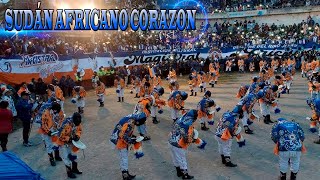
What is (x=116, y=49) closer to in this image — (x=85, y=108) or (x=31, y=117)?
(x=85, y=108)

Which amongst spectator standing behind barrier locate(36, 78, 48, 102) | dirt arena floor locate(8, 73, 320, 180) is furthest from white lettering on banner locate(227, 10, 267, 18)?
spectator standing behind barrier locate(36, 78, 48, 102)

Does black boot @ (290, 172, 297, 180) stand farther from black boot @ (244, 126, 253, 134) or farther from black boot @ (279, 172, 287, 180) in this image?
black boot @ (244, 126, 253, 134)

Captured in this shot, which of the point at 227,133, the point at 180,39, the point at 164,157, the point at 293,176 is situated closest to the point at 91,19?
the point at 180,39

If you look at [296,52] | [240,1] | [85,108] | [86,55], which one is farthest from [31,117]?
[240,1]

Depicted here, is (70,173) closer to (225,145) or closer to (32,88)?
(225,145)

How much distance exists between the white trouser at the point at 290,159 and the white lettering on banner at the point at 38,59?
16659 mm

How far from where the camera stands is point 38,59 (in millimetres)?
22406

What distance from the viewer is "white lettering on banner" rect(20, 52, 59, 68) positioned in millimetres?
21552

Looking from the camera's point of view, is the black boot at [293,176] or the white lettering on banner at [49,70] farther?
the white lettering on banner at [49,70]

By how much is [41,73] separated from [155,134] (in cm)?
1107

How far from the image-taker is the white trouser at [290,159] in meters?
8.91

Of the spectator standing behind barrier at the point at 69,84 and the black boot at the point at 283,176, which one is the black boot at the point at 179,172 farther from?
the spectator standing behind barrier at the point at 69,84

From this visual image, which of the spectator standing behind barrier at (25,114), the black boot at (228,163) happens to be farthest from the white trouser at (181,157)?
the spectator standing behind barrier at (25,114)

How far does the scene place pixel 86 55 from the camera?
26562mm
